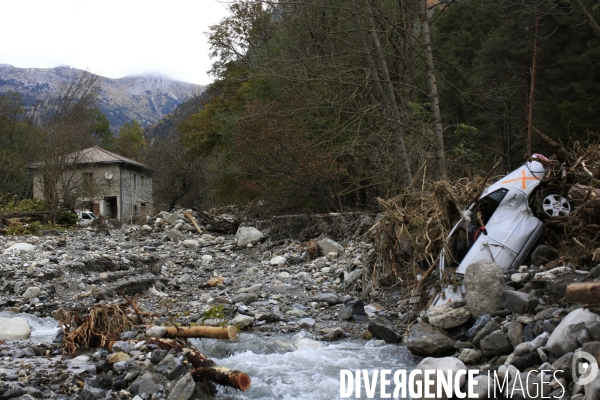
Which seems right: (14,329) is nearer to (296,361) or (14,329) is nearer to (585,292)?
(296,361)

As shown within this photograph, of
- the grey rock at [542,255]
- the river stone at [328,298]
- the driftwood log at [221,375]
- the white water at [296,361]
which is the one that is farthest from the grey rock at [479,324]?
the river stone at [328,298]

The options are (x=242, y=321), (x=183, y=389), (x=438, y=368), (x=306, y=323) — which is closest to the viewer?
(x=183, y=389)

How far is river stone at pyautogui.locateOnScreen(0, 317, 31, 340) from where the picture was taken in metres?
6.74

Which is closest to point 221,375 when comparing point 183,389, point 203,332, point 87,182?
point 183,389

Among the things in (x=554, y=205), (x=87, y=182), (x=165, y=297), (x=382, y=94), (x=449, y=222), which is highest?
(x=382, y=94)

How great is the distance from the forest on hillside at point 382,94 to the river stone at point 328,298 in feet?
8.00

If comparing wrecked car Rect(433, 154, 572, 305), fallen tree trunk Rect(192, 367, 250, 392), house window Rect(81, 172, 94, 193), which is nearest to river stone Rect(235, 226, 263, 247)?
wrecked car Rect(433, 154, 572, 305)

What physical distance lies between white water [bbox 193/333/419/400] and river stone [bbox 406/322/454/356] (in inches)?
5.4

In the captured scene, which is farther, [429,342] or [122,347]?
[429,342]

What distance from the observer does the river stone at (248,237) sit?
1574cm

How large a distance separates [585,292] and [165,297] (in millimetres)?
7480

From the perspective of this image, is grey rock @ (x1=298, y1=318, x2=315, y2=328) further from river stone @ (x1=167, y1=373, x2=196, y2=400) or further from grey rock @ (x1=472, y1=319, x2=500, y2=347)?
river stone @ (x1=167, y1=373, x2=196, y2=400)

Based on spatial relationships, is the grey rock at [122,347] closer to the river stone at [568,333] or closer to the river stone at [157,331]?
the river stone at [157,331]

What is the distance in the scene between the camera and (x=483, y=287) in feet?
20.1
